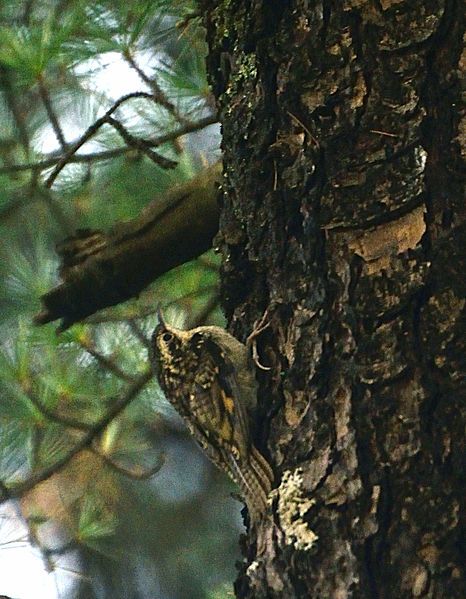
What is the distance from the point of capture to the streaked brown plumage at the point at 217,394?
1828 millimetres

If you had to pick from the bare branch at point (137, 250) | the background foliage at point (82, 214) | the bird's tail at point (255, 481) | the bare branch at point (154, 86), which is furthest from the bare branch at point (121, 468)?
the bird's tail at point (255, 481)

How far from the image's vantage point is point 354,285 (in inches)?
65.7

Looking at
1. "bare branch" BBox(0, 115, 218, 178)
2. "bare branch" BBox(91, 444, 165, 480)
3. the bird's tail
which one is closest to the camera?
the bird's tail

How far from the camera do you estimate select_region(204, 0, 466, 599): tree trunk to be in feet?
5.08

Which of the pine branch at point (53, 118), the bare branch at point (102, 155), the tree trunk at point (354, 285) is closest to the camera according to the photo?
the tree trunk at point (354, 285)

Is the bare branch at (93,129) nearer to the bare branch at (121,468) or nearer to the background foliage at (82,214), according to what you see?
the background foliage at (82,214)

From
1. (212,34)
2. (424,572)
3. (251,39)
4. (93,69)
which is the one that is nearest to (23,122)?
(93,69)

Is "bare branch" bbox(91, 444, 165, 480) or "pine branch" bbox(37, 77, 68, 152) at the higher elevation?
"pine branch" bbox(37, 77, 68, 152)

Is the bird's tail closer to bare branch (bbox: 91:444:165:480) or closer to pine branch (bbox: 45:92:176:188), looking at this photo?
pine branch (bbox: 45:92:176:188)

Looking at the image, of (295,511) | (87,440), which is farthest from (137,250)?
(295,511)

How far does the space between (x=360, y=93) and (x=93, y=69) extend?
1.11 m

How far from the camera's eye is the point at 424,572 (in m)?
1.50

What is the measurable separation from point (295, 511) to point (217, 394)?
60 centimetres

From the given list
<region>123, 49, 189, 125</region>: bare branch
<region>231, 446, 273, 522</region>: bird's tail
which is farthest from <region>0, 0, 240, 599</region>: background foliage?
<region>231, 446, 273, 522</region>: bird's tail
